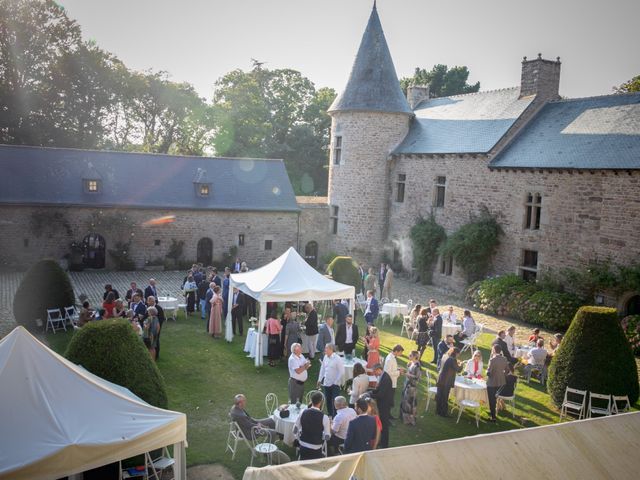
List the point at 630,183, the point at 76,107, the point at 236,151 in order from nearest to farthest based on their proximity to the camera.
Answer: the point at 630,183 < the point at 76,107 < the point at 236,151

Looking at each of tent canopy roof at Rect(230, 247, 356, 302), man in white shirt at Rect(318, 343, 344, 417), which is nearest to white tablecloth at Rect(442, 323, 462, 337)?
tent canopy roof at Rect(230, 247, 356, 302)

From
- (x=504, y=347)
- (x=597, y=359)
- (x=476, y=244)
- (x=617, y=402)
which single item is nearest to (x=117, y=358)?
(x=504, y=347)

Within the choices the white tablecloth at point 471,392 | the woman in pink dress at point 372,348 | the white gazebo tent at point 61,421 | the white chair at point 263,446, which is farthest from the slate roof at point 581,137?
the white gazebo tent at point 61,421

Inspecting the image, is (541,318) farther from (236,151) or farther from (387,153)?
(236,151)

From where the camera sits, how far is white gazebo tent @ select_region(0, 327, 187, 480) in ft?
19.5

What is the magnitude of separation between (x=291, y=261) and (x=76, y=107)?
29.9 meters

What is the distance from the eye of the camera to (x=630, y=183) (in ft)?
59.0

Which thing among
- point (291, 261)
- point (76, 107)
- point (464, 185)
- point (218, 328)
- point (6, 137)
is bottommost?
point (218, 328)

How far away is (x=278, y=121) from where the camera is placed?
151 feet

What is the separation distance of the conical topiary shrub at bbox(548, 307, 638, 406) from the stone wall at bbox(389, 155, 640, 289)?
7.95m

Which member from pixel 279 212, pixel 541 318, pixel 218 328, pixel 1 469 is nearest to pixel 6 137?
pixel 279 212

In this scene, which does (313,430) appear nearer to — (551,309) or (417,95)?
(551,309)

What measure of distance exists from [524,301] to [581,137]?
6406mm

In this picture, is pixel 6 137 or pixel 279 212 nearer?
pixel 279 212
